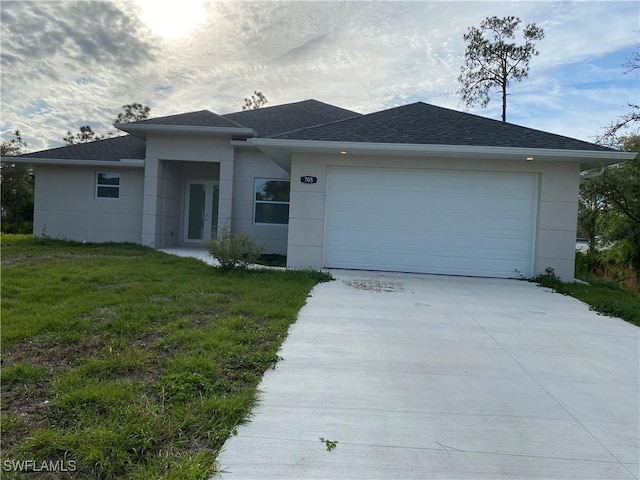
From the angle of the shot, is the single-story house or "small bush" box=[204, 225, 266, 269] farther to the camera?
the single-story house

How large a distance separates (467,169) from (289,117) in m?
7.79

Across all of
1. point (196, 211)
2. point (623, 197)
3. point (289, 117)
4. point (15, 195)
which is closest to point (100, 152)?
point (196, 211)

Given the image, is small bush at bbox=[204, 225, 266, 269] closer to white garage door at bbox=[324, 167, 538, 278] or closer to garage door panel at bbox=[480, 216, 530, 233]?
white garage door at bbox=[324, 167, 538, 278]

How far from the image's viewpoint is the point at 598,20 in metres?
10.2

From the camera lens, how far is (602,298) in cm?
730

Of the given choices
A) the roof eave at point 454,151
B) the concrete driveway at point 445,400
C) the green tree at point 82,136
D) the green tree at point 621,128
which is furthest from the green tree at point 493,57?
the green tree at point 82,136

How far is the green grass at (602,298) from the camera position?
20.6 ft

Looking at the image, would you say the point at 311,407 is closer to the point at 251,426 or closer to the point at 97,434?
the point at 251,426

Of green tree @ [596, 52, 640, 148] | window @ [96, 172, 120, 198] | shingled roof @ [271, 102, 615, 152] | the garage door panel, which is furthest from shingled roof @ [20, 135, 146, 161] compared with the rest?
green tree @ [596, 52, 640, 148]

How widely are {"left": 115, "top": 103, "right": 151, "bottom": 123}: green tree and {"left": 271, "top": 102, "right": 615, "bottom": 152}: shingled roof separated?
103 ft

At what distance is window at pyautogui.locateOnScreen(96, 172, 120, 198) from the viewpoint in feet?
44.3

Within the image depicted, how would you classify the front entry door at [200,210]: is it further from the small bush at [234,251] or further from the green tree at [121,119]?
the green tree at [121,119]

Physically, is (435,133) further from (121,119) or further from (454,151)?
(121,119)

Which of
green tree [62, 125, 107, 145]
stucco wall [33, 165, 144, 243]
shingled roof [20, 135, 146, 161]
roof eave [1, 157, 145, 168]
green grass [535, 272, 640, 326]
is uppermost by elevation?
green tree [62, 125, 107, 145]
